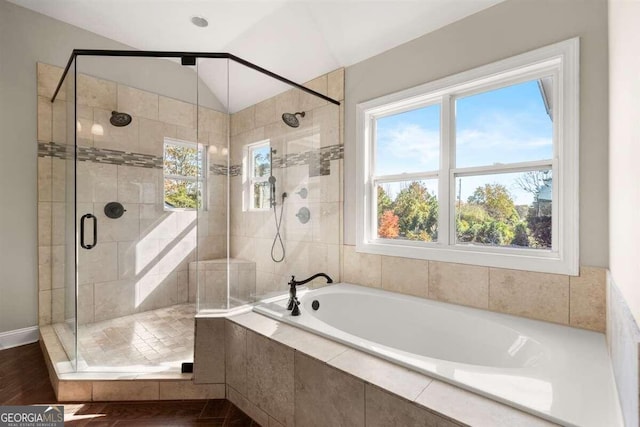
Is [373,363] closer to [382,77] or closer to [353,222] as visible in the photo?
[353,222]

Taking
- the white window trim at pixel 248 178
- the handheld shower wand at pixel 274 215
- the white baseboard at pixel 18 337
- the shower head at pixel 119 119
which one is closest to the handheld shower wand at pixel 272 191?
the handheld shower wand at pixel 274 215

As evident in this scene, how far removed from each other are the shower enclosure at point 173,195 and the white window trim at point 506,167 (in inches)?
12.8

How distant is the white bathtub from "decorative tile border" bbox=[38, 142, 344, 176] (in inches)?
45.6

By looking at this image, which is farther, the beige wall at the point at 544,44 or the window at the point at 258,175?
the window at the point at 258,175

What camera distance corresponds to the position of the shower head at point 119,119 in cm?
290

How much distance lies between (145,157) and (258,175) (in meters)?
1.34

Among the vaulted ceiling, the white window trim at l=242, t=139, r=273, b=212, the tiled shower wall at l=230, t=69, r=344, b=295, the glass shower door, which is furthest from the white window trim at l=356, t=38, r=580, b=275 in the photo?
the glass shower door

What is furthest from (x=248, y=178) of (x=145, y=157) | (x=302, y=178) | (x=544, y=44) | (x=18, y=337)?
(x=18, y=337)

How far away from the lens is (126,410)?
5.85ft

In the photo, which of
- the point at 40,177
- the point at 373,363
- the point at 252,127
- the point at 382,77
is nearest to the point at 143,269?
the point at 40,177

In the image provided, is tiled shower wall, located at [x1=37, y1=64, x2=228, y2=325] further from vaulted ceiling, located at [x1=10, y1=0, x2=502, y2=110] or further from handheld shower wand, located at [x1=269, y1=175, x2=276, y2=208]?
vaulted ceiling, located at [x1=10, y1=0, x2=502, y2=110]

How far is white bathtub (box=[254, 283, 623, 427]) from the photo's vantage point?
1056mm

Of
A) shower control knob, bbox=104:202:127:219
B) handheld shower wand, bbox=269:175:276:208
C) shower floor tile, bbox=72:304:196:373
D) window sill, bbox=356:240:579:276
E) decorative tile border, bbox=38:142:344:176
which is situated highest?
decorative tile border, bbox=38:142:344:176

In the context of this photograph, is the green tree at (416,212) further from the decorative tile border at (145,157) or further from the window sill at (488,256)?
the decorative tile border at (145,157)
